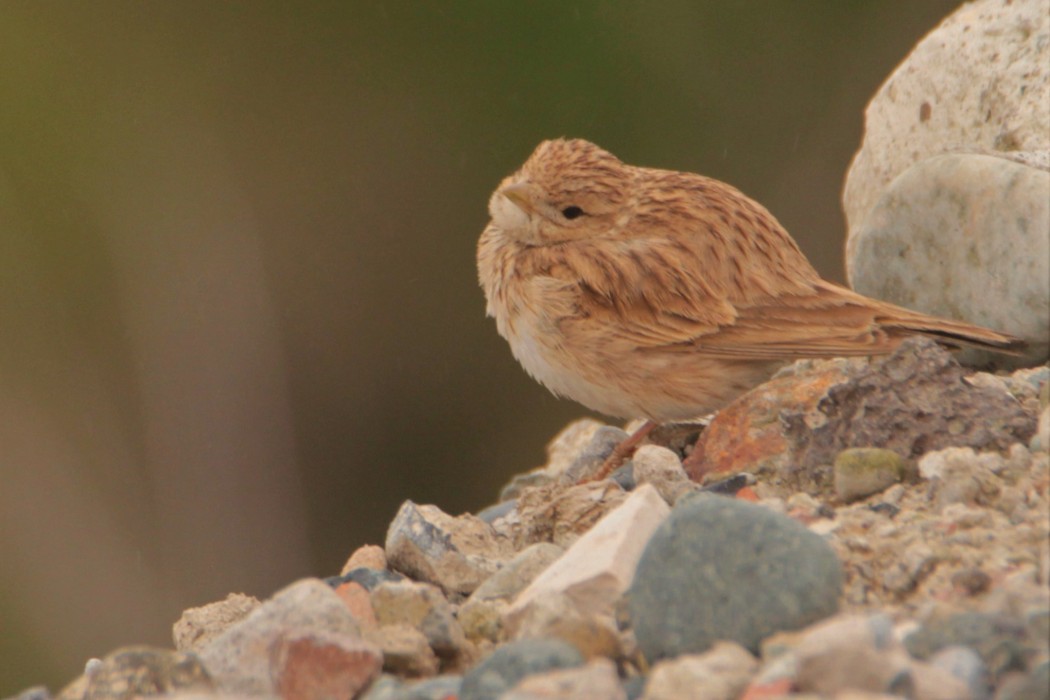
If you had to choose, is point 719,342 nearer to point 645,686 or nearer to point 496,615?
point 496,615

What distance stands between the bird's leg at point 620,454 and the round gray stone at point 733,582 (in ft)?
5.84

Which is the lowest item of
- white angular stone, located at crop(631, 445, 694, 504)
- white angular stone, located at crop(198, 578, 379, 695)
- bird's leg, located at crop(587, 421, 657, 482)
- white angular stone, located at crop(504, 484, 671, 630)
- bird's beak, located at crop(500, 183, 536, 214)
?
bird's leg, located at crop(587, 421, 657, 482)

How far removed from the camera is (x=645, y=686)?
7.71 ft

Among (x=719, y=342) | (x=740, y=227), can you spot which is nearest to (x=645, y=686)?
(x=719, y=342)

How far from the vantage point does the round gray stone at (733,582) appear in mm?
2363

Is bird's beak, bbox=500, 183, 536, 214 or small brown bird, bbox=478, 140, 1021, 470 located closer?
small brown bird, bbox=478, 140, 1021, 470

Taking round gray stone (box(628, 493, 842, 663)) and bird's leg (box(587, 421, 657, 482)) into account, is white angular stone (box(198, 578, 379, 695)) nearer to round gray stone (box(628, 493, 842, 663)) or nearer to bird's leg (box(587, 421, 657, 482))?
round gray stone (box(628, 493, 842, 663))

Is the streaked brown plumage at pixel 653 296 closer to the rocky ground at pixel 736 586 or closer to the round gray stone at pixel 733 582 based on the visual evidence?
the rocky ground at pixel 736 586

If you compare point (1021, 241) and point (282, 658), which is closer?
point (282, 658)

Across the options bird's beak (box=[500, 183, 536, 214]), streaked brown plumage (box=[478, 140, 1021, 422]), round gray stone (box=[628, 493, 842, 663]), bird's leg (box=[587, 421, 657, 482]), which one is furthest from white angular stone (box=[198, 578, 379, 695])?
bird's beak (box=[500, 183, 536, 214])

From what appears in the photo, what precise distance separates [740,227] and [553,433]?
4.82m

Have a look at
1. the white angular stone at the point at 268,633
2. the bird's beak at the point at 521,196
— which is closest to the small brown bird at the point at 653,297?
the bird's beak at the point at 521,196

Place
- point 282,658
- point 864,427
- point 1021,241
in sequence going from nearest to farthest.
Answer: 1. point 282,658
2. point 864,427
3. point 1021,241

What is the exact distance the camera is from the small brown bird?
4270 millimetres
